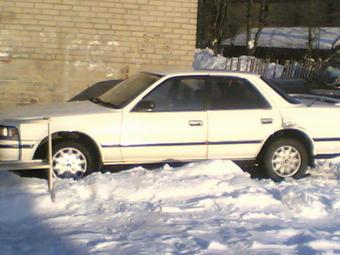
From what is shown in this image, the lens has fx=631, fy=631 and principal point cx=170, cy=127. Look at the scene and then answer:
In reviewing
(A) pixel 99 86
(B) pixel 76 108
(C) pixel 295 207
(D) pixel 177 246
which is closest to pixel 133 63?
(A) pixel 99 86

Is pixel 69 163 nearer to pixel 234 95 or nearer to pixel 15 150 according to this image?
pixel 15 150

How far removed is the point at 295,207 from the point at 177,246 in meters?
1.75

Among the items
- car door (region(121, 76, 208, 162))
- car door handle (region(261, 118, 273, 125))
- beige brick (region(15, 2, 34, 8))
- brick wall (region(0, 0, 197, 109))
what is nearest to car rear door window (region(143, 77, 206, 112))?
car door (region(121, 76, 208, 162))

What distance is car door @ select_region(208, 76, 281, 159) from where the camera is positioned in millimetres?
7941

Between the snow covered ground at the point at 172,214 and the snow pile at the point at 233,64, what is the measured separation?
17.3 metres

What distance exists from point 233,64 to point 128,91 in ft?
73.7

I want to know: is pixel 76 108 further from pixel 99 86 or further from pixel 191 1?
pixel 191 1

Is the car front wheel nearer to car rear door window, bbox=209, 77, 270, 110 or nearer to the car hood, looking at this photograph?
the car hood

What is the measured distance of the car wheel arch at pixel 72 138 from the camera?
24.4 feet

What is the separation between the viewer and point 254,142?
26.5 ft

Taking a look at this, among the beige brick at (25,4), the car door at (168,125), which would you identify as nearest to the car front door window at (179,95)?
Answer: the car door at (168,125)

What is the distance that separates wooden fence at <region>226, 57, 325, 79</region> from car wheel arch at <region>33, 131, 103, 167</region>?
53.4 feet

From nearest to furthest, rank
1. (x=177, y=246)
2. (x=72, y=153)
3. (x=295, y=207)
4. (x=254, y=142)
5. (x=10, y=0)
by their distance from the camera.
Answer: (x=177, y=246) → (x=295, y=207) → (x=72, y=153) → (x=254, y=142) → (x=10, y=0)

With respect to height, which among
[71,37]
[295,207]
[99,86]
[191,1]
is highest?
[191,1]
